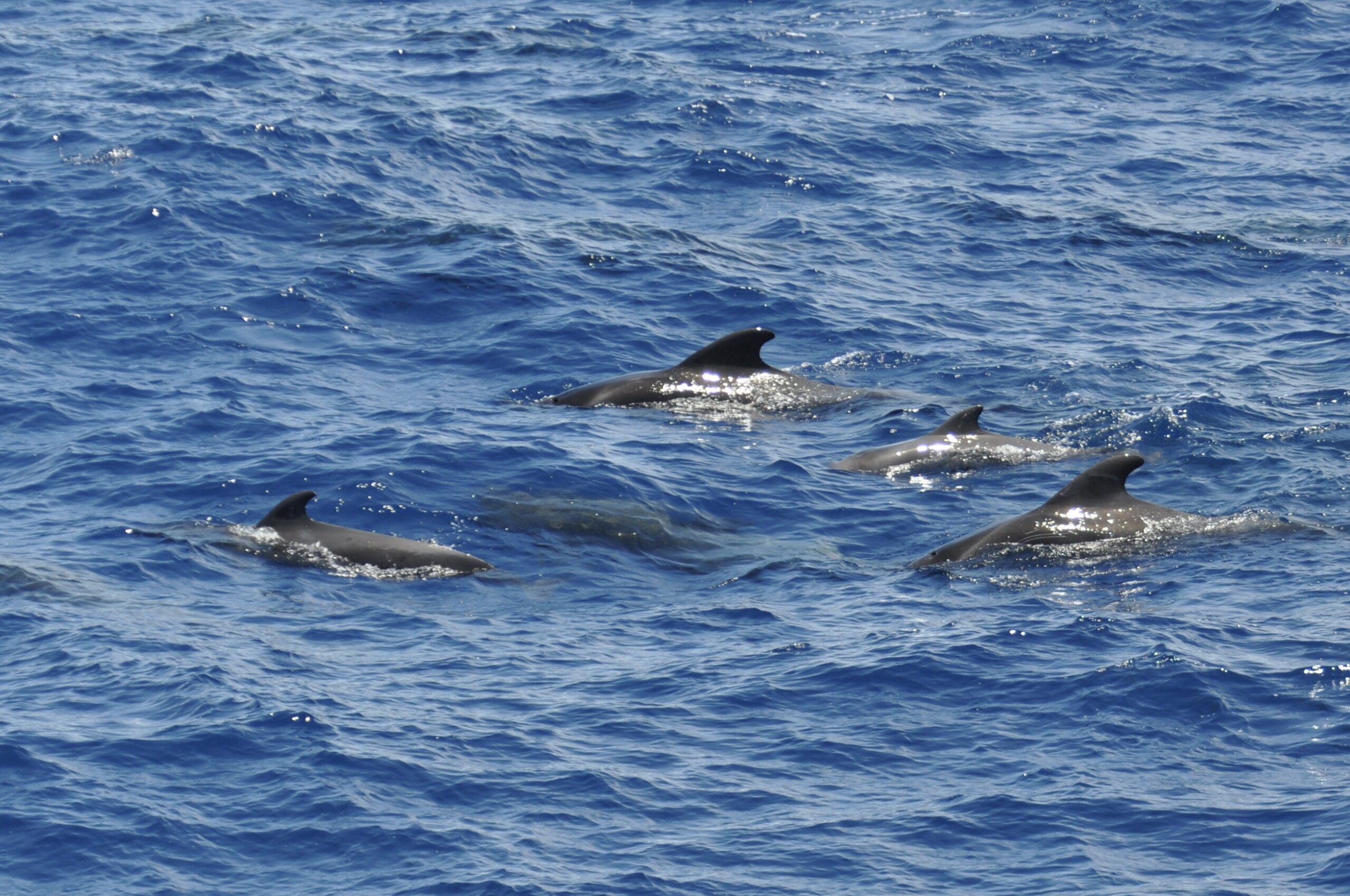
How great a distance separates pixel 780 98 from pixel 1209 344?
52.9 ft

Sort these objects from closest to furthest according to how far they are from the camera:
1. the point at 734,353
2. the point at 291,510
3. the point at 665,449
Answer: the point at 291,510
the point at 665,449
the point at 734,353

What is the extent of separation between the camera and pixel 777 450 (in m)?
26.3

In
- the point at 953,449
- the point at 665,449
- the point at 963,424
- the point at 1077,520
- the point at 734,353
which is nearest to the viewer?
the point at 1077,520

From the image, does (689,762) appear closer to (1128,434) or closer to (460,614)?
(460,614)

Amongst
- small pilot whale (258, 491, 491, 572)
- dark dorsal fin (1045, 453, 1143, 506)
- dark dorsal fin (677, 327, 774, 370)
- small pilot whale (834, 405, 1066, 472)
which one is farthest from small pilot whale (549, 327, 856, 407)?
dark dorsal fin (1045, 453, 1143, 506)

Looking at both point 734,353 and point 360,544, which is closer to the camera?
point 360,544

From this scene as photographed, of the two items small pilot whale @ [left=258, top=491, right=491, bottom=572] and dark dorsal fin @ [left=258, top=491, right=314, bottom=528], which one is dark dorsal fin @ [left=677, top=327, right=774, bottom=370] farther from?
dark dorsal fin @ [left=258, top=491, right=314, bottom=528]

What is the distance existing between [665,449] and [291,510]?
6022 mm

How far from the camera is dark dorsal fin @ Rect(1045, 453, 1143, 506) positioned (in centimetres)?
2214

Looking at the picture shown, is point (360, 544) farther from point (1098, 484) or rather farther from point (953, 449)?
point (1098, 484)

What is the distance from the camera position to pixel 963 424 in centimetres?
2566

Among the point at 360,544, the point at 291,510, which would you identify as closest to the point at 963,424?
the point at 360,544

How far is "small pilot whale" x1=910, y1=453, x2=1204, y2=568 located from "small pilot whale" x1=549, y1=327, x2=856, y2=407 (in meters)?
6.51

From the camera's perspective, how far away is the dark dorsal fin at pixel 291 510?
2205cm
